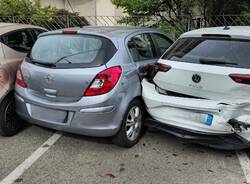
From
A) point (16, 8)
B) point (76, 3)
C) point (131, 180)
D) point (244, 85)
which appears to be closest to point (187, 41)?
point (244, 85)

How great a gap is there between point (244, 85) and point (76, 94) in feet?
6.24

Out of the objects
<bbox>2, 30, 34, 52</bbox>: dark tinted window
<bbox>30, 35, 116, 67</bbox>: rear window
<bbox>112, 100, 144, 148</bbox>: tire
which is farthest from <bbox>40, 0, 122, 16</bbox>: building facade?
<bbox>112, 100, 144, 148</bbox>: tire

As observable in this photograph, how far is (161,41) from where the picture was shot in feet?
17.9

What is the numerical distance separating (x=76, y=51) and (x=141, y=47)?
105cm

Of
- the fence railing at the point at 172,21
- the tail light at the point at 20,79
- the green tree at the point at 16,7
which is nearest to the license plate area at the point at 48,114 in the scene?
the tail light at the point at 20,79

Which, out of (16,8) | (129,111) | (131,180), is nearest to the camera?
(131,180)

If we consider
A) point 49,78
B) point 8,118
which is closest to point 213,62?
point 49,78

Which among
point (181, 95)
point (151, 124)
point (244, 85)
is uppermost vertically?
point (244, 85)

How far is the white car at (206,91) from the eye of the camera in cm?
374

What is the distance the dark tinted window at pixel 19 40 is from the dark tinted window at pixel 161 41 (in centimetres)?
199

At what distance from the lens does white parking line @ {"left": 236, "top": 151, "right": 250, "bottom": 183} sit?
3.71 m

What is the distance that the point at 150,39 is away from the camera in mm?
5156

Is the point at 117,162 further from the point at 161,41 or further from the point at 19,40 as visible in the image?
the point at 19,40

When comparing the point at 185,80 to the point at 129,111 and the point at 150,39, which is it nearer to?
the point at 129,111
